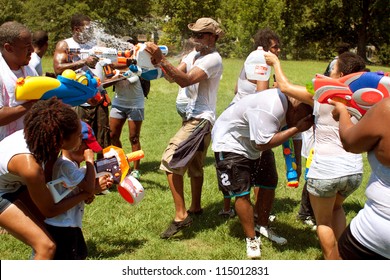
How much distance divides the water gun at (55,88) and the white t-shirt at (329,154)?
1886 mm

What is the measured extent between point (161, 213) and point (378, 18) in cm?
4585

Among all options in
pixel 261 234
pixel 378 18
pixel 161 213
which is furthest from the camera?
pixel 378 18

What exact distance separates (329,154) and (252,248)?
1.23 m

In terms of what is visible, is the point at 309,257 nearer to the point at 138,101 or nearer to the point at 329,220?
the point at 329,220

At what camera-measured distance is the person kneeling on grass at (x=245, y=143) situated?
4207 mm

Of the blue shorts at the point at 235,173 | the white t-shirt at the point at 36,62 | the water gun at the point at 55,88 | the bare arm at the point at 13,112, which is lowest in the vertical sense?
the blue shorts at the point at 235,173

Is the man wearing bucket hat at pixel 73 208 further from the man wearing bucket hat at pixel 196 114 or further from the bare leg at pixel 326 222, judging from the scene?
the bare leg at pixel 326 222

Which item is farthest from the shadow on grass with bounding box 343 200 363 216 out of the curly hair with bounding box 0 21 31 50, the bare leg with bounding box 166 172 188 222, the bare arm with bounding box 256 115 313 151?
the curly hair with bounding box 0 21 31 50

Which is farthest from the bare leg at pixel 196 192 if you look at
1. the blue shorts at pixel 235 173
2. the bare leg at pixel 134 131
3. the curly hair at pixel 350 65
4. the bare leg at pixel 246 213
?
the curly hair at pixel 350 65

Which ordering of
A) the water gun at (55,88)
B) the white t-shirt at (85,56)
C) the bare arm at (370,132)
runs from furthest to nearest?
1. the white t-shirt at (85,56)
2. the water gun at (55,88)
3. the bare arm at (370,132)

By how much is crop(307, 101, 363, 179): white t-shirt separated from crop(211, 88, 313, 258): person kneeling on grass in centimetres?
25

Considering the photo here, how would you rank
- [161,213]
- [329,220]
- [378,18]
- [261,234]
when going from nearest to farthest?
[329,220] < [261,234] < [161,213] < [378,18]
